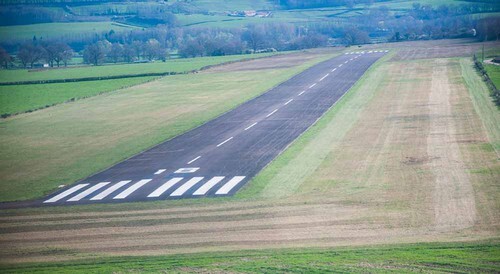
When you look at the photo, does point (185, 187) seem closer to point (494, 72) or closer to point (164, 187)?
point (164, 187)

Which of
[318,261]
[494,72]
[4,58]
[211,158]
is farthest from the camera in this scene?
[4,58]

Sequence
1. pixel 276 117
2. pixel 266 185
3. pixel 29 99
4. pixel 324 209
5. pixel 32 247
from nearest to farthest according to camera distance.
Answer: pixel 32 247 → pixel 324 209 → pixel 266 185 → pixel 276 117 → pixel 29 99

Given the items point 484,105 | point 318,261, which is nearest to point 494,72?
point 484,105

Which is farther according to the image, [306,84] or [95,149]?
[306,84]

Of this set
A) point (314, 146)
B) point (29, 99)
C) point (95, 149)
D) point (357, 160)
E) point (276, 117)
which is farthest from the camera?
point (29, 99)

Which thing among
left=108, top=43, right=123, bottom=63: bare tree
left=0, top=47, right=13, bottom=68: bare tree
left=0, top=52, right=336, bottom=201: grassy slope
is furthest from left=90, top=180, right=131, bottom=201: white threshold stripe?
left=108, top=43, right=123, bottom=63: bare tree

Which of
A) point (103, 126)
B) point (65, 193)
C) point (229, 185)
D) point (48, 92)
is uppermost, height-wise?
point (229, 185)

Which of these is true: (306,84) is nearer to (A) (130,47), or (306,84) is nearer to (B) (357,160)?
(B) (357,160)

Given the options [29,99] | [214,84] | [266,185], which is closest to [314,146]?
[266,185]
